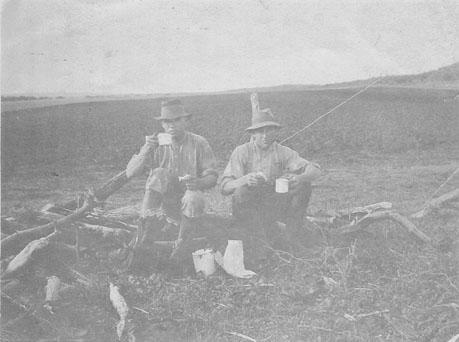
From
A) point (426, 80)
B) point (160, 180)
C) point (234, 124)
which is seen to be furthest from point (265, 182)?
point (426, 80)

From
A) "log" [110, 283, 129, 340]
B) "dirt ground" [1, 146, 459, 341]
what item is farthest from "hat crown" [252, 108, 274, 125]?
"log" [110, 283, 129, 340]

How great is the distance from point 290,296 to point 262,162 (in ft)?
3.48

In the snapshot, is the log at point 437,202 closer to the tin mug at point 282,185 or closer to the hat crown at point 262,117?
the tin mug at point 282,185

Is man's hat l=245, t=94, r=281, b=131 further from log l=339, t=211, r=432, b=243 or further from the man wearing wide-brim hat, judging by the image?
log l=339, t=211, r=432, b=243

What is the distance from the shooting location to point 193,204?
3.21 m

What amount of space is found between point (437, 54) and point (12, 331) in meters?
3.96

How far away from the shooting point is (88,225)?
3.25 metres

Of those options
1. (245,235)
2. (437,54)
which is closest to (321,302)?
(245,235)

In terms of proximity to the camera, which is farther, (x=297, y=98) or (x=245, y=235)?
(x=297, y=98)

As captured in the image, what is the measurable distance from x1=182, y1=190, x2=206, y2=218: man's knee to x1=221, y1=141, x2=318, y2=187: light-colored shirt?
0.95 feet

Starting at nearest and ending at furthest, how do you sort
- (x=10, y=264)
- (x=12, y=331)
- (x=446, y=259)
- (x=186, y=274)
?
1. (x=12, y=331)
2. (x=10, y=264)
3. (x=186, y=274)
4. (x=446, y=259)

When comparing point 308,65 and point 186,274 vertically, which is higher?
point 308,65

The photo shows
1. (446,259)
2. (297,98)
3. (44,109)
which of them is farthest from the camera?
(297,98)

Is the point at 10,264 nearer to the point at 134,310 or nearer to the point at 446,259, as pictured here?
the point at 134,310
